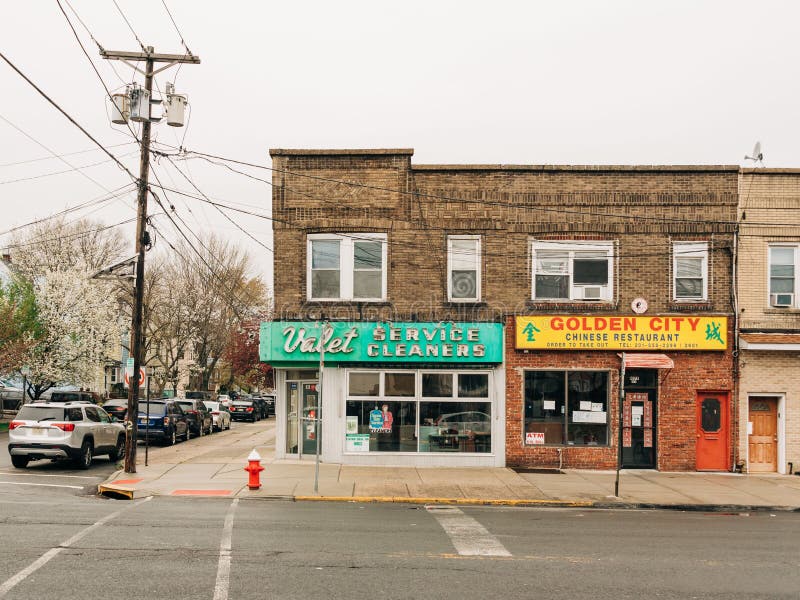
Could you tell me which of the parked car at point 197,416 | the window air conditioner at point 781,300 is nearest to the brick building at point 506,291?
the window air conditioner at point 781,300

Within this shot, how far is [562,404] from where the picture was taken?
68.4ft

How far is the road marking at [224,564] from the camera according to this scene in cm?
802

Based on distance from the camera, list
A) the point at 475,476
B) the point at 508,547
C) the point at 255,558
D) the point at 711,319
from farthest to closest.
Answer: the point at 711,319 → the point at 475,476 → the point at 508,547 → the point at 255,558

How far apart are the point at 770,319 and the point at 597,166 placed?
5.72 m

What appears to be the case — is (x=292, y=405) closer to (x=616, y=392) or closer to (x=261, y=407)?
(x=616, y=392)

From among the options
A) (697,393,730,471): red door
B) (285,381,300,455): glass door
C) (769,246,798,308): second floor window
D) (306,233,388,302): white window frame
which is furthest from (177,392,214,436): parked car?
(769,246,798,308): second floor window

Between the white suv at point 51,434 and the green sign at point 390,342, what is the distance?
4732 millimetres

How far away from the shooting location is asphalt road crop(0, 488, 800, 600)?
8375 mm

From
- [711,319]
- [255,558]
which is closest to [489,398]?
[711,319]

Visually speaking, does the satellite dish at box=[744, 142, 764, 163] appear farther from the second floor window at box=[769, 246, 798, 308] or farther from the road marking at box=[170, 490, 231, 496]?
the road marking at box=[170, 490, 231, 496]

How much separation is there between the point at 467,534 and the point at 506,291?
32.2 feet

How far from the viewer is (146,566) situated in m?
9.02

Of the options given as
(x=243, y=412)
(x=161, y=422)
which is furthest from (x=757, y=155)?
(x=243, y=412)

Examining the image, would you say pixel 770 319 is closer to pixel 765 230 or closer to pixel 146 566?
pixel 765 230
